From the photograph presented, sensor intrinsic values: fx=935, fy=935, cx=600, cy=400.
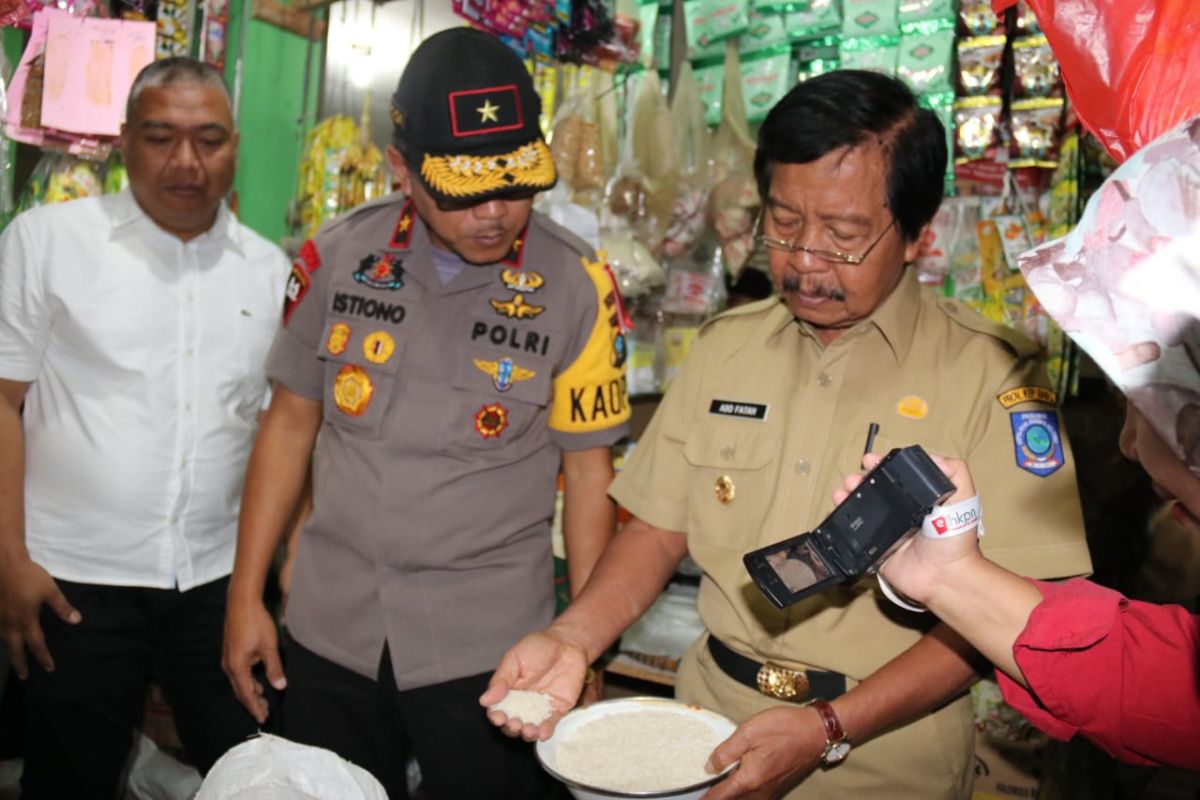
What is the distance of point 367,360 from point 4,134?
3.43 ft

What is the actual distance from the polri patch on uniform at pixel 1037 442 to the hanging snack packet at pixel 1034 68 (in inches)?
61.0

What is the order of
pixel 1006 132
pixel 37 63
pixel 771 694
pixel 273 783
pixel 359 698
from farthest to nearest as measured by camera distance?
pixel 1006 132 → pixel 37 63 → pixel 359 698 → pixel 771 694 → pixel 273 783

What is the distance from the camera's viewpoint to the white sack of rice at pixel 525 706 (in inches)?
50.8

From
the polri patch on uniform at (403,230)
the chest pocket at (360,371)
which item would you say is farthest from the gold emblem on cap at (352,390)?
the polri patch on uniform at (403,230)

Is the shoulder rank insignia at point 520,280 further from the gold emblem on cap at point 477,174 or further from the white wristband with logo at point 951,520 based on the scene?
the white wristband with logo at point 951,520

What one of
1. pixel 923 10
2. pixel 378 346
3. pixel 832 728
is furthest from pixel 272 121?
pixel 832 728

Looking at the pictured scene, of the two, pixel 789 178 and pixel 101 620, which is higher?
pixel 789 178

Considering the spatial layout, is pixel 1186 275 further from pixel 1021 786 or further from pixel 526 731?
pixel 1021 786

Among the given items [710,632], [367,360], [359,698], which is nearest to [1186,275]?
[710,632]

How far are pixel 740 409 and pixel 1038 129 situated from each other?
1548 mm

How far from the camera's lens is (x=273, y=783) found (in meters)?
1.00

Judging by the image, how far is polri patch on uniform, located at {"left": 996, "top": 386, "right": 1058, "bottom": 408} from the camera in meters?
1.37

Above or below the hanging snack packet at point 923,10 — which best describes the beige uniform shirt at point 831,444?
below

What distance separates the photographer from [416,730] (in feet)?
5.67
